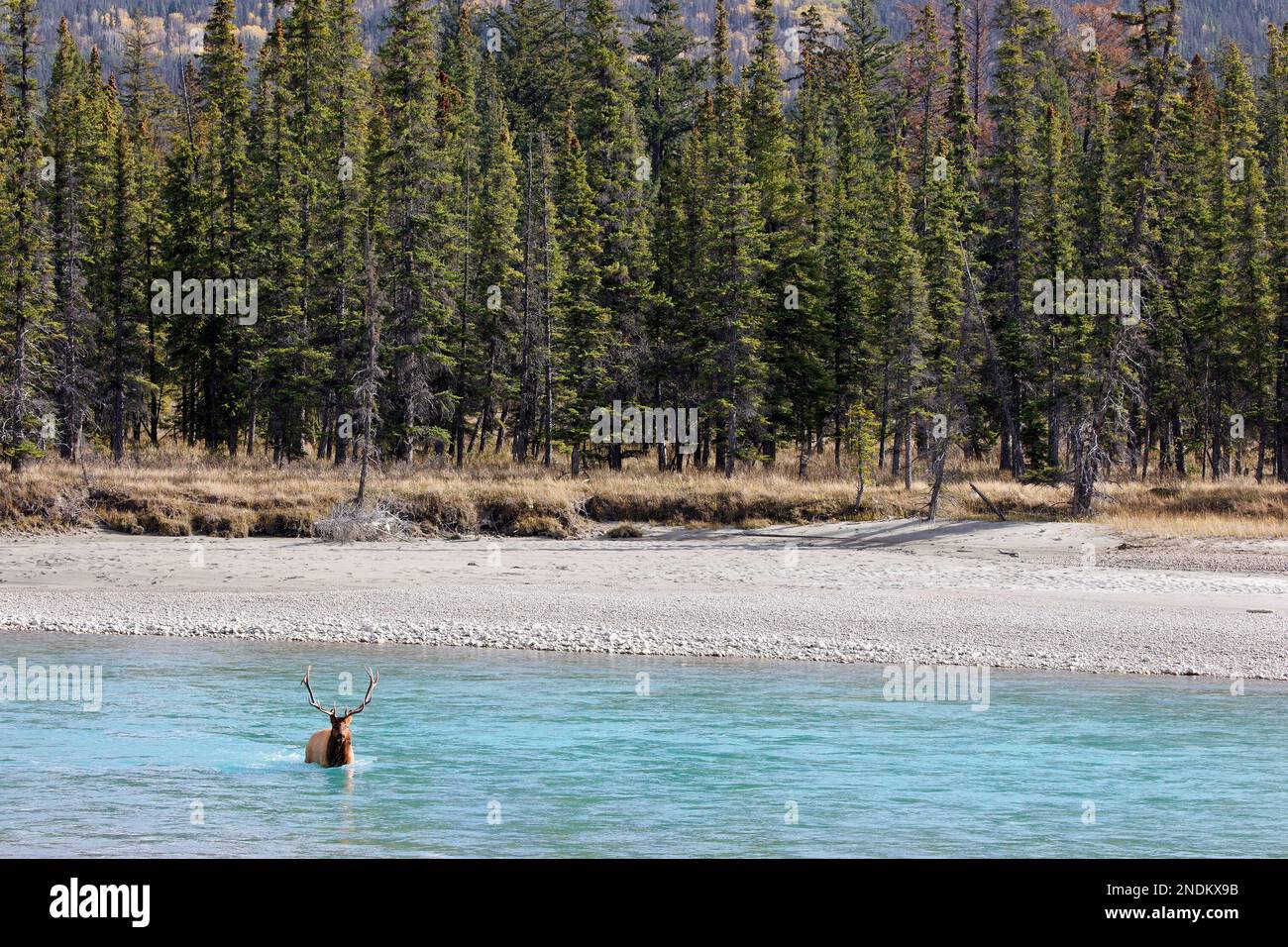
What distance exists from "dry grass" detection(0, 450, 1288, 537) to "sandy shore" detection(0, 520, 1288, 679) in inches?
60.0

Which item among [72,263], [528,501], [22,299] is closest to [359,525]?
[528,501]

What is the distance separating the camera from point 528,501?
40375mm

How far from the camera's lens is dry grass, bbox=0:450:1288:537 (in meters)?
38.1

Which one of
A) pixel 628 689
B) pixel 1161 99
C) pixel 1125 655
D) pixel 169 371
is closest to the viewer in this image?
pixel 628 689

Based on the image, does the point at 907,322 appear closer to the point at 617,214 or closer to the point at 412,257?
the point at 617,214

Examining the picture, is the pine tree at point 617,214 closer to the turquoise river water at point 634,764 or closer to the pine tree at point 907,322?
the pine tree at point 907,322

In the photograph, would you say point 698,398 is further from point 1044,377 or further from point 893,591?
point 893,591

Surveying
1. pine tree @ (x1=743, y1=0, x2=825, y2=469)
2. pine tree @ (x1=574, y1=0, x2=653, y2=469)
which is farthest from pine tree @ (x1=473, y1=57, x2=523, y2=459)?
pine tree @ (x1=743, y1=0, x2=825, y2=469)

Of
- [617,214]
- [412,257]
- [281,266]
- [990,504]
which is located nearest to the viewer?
[990,504]

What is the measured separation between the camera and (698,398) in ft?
167

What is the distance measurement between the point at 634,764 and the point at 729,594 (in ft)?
39.7

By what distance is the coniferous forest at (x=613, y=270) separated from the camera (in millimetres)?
46281
